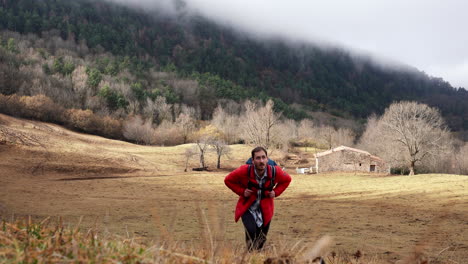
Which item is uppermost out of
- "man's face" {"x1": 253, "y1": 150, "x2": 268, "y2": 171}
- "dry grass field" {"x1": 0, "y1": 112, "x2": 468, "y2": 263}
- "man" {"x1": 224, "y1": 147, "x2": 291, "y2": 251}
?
"man's face" {"x1": 253, "y1": 150, "x2": 268, "y2": 171}

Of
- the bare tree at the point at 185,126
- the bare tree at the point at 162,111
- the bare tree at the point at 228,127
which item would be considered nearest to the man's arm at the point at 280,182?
the bare tree at the point at 185,126

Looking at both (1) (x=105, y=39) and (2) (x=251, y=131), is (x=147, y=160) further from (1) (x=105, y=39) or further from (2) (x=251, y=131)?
(1) (x=105, y=39)

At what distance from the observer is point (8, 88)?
223 ft

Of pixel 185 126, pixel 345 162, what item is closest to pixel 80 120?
pixel 185 126

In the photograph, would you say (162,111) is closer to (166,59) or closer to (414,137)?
(414,137)

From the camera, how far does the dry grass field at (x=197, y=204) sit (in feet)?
16.3

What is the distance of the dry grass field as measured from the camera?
196 inches

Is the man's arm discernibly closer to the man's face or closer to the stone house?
the man's face

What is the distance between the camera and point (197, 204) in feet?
3.56

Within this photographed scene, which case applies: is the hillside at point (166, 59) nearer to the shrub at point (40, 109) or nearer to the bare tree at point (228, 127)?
the shrub at point (40, 109)

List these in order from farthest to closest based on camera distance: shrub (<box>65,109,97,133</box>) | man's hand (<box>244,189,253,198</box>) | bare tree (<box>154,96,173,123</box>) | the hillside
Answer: the hillside < bare tree (<box>154,96,173,123</box>) < shrub (<box>65,109,97,133</box>) < man's hand (<box>244,189,253,198</box>)

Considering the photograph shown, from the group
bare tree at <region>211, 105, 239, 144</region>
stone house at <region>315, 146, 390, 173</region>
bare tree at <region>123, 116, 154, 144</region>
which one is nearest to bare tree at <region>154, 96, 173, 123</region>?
bare tree at <region>211, 105, 239, 144</region>

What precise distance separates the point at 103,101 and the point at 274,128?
40436mm

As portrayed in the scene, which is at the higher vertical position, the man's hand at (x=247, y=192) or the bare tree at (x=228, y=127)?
the bare tree at (x=228, y=127)
